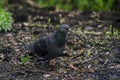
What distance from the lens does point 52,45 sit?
6055mm

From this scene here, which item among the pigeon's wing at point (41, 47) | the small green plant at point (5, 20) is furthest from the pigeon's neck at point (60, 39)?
the small green plant at point (5, 20)

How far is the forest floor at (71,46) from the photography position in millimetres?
6191

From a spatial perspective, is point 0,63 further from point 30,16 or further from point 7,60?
point 30,16

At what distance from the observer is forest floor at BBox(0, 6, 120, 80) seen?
20.3 feet

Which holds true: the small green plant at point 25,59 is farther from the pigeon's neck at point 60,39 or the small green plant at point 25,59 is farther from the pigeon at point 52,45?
the pigeon's neck at point 60,39

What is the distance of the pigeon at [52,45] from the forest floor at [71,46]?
251 millimetres

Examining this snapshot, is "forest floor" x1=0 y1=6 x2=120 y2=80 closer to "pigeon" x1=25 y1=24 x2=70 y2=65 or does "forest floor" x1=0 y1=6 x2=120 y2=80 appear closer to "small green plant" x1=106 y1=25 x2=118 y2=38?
"small green plant" x1=106 y1=25 x2=118 y2=38

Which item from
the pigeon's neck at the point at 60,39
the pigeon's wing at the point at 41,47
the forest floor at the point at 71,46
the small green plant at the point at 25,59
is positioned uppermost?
the pigeon's neck at the point at 60,39

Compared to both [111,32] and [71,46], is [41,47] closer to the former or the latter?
[71,46]

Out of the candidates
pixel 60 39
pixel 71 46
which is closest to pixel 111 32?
pixel 71 46

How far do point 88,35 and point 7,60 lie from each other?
5.84 feet

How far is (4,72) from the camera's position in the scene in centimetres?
628

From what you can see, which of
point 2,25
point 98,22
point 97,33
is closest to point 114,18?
point 98,22

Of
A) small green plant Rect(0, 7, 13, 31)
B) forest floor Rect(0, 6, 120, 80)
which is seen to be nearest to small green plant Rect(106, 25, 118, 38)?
forest floor Rect(0, 6, 120, 80)
